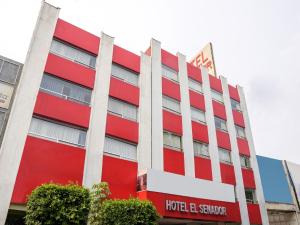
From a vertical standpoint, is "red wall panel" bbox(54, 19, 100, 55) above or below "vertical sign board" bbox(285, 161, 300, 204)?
above

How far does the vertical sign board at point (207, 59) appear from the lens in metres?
32.0

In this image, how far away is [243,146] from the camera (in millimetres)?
28344

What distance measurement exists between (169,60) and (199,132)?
26.3ft

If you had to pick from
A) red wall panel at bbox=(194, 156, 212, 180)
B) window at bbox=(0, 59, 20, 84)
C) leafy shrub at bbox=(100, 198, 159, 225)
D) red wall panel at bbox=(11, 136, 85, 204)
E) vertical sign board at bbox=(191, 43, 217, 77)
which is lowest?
leafy shrub at bbox=(100, 198, 159, 225)

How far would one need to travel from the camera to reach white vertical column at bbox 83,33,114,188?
1711 centimetres

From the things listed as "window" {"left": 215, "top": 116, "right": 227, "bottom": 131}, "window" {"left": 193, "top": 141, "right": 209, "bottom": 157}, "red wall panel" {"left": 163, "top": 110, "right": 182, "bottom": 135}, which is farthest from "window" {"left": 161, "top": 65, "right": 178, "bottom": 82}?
"window" {"left": 193, "top": 141, "right": 209, "bottom": 157}

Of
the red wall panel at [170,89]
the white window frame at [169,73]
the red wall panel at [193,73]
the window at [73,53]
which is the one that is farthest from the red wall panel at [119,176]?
the red wall panel at [193,73]

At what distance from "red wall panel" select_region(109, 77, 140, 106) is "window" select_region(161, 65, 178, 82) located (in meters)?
4.72

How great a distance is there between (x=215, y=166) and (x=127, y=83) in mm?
10908

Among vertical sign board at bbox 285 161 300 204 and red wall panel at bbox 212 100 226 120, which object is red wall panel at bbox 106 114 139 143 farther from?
vertical sign board at bbox 285 161 300 204

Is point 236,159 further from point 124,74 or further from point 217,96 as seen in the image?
point 124,74

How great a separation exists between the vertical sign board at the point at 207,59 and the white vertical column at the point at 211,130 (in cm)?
275

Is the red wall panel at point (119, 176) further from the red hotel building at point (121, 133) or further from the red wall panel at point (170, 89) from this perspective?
the red wall panel at point (170, 89)

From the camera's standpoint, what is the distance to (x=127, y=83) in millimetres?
22281
